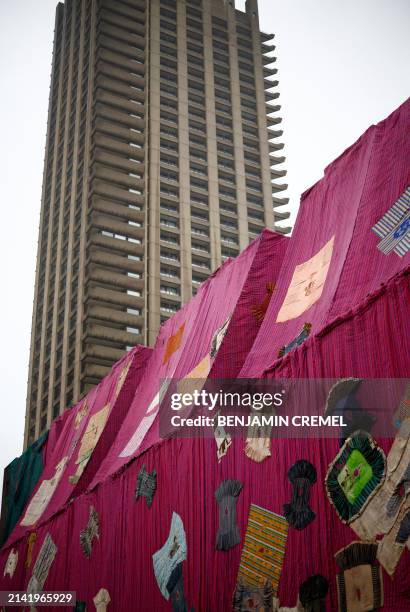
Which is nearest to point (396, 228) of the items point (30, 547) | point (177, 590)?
point (177, 590)

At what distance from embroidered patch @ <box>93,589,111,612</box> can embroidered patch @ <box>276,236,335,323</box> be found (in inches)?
194

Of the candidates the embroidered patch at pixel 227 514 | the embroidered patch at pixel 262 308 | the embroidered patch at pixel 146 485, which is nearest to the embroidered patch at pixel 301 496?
the embroidered patch at pixel 227 514

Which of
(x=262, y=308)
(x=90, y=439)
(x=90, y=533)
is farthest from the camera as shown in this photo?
(x=90, y=439)

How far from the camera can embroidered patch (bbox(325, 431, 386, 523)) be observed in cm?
605

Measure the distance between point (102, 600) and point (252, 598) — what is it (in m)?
4.18

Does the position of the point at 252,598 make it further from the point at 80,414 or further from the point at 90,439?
the point at 80,414

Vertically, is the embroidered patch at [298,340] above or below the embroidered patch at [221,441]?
above

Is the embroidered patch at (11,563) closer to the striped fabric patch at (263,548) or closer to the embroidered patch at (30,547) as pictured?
the embroidered patch at (30,547)

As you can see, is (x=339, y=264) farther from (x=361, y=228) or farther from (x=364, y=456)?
(x=364, y=456)

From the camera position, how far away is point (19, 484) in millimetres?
17469

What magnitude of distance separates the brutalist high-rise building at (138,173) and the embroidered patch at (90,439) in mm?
26986

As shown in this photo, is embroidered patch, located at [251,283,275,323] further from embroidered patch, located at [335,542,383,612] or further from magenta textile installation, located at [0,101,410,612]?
embroidered patch, located at [335,542,383,612]

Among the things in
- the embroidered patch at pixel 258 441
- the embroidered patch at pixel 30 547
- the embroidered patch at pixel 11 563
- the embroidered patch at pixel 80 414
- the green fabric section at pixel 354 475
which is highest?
the embroidered patch at pixel 80 414

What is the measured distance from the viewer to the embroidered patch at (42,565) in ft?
41.3
